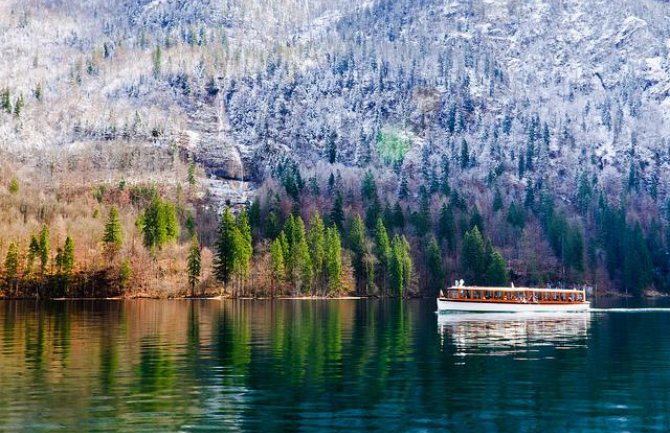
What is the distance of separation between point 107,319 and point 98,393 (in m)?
57.5

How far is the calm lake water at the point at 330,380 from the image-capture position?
31.0m

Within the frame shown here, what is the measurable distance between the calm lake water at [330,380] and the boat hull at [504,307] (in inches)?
1568

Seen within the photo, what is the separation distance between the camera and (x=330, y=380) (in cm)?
4109

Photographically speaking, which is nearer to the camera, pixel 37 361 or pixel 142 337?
pixel 37 361

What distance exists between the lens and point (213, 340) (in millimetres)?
63875

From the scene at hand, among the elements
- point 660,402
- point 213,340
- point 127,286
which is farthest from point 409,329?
point 127,286

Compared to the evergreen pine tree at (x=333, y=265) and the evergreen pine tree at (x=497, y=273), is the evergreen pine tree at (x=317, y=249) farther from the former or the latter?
the evergreen pine tree at (x=497, y=273)

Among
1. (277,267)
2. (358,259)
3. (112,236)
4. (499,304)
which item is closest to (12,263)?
(112,236)

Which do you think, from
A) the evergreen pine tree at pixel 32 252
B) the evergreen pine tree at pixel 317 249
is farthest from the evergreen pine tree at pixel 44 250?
the evergreen pine tree at pixel 317 249

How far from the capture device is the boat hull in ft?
377

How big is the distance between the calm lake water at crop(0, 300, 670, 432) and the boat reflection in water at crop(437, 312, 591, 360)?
0.31 meters

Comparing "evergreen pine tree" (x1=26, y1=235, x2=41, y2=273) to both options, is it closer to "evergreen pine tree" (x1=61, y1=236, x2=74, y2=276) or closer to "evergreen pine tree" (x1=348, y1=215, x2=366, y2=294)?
"evergreen pine tree" (x1=61, y1=236, x2=74, y2=276)

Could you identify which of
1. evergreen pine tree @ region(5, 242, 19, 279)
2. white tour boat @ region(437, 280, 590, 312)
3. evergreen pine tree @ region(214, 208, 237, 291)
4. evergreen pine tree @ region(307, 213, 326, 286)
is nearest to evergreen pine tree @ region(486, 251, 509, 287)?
evergreen pine tree @ region(307, 213, 326, 286)

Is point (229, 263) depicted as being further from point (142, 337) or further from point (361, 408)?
point (361, 408)
